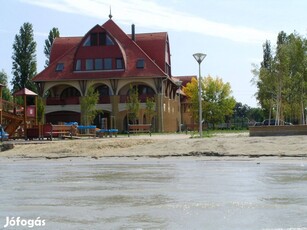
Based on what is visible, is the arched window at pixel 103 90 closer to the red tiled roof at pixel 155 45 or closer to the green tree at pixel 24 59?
the red tiled roof at pixel 155 45

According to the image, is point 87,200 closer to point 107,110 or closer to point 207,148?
point 207,148

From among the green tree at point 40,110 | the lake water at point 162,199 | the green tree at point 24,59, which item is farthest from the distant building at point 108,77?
the lake water at point 162,199

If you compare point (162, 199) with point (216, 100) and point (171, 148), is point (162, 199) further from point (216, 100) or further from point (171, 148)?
point (216, 100)

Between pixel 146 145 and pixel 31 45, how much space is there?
6212cm

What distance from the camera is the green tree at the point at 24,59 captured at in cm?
8606

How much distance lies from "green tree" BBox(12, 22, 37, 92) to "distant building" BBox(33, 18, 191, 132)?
13.4 meters

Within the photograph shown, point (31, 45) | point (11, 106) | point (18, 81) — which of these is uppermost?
point (31, 45)

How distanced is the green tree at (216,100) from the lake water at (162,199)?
70.6m

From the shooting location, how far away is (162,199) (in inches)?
439

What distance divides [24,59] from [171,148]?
206 feet

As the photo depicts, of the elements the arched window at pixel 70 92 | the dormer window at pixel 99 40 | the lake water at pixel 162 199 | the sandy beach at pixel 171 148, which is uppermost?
the dormer window at pixel 99 40

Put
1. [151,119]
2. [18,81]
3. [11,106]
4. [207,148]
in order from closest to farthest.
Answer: [207,148], [11,106], [151,119], [18,81]

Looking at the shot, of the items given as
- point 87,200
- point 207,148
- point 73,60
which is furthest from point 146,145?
point 73,60

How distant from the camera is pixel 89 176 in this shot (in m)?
16.9
